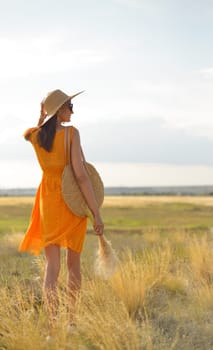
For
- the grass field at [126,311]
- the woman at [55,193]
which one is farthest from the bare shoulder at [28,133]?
the grass field at [126,311]

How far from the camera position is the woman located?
531 cm

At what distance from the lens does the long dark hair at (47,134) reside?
5.30 meters

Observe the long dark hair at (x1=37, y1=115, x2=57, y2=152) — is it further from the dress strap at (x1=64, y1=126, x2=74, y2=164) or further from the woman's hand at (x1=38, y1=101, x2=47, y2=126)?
the woman's hand at (x1=38, y1=101, x2=47, y2=126)

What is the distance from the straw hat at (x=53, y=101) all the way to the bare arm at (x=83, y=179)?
9.7 inches

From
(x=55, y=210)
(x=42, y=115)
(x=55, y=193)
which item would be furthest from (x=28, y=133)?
(x=55, y=210)

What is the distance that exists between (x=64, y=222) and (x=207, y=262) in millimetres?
3957

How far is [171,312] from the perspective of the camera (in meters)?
6.71

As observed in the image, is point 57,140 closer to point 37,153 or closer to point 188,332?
point 37,153

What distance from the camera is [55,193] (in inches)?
213

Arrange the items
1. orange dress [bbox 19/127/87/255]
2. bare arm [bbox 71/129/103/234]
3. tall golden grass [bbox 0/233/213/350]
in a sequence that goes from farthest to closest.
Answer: orange dress [bbox 19/127/87/255] < bare arm [bbox 71/129/103/234] < tall golden grass [bbox 0/233/213/350]

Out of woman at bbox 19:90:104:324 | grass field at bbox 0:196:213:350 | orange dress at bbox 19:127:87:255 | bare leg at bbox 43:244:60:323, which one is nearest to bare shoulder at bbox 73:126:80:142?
woman at bbox 19:90:104:324

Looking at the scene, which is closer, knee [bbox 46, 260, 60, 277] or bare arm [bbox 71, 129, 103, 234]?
bare arm [bbox 71, 129, 103, 234]

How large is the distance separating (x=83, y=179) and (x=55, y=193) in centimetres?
27

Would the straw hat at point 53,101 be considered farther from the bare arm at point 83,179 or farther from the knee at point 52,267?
the knee at point 52,267
